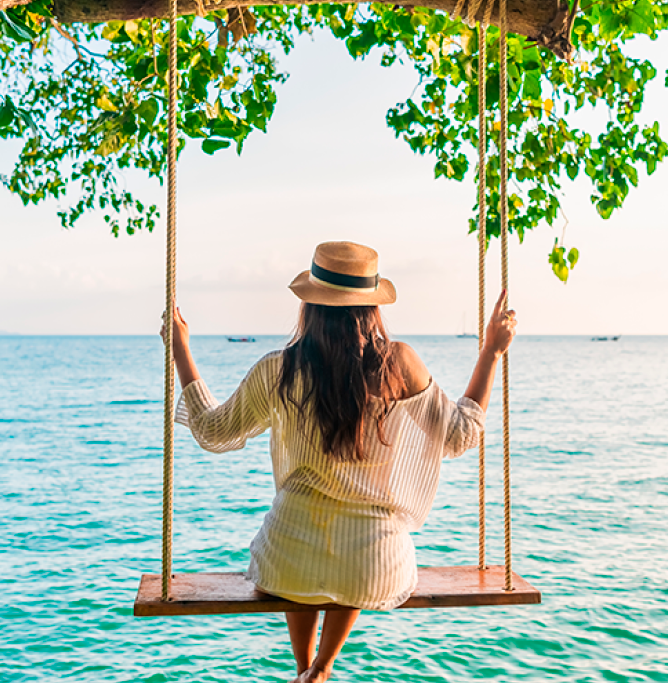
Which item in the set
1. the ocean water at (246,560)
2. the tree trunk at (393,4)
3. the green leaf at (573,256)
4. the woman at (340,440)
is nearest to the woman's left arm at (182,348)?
the woman at (340,440)

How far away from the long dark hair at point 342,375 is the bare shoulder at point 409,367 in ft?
0.07

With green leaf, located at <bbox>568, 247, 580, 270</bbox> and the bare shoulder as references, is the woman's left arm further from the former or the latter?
green leaf, located at <bbox>568, 247, 580, 270</bbox>

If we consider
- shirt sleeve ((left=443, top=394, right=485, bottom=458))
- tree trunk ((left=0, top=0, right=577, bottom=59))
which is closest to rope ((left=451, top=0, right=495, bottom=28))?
tree trunk ((left=0, top=0, right=577, bottom=59))

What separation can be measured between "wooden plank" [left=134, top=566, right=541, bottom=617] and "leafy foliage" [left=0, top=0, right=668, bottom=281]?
1.37 metres

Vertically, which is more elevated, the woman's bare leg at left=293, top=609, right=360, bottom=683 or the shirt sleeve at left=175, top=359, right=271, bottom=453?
the shirt sleeve at left=175, top=359, right=271, bottom=453

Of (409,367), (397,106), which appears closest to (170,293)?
(409,367)

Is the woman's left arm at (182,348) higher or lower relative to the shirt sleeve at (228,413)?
higher

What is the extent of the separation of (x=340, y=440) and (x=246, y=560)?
6.29 metres

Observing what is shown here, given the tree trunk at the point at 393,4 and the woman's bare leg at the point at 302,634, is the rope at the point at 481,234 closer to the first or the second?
the tree trunk at the point at 393,4

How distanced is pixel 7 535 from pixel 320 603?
7.44 m

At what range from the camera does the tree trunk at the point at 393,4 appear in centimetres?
245

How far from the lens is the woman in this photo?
198cm

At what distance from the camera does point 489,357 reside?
218 centimetres

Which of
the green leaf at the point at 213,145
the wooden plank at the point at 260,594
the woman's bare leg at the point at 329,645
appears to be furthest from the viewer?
the green leaf at the point at 213,145
